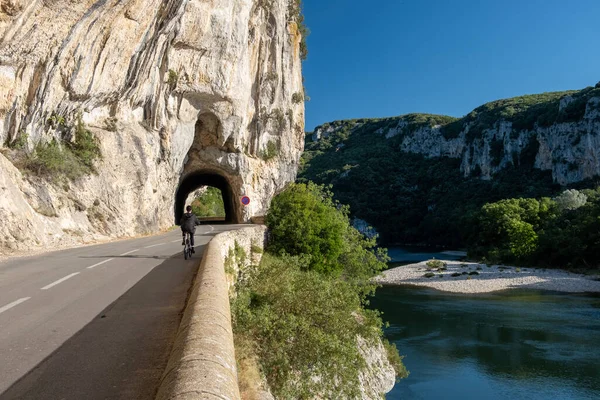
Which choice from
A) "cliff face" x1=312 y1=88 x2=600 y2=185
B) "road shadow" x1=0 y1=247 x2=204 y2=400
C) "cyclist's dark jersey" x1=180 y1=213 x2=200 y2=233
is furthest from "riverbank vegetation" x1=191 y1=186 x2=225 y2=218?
"cliff face" x1=312 y1=88 x2=600 y2=185

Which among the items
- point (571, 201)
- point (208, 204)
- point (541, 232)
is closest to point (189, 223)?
point (541, 232)

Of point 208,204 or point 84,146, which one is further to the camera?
point 208,204

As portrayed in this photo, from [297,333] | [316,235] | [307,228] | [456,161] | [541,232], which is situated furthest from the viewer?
[456,161]

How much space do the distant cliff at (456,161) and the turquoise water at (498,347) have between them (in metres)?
53.6

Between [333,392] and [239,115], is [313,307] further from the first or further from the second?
[239,115]

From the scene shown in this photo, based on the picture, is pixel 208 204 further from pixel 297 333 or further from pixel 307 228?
pixel 297 333

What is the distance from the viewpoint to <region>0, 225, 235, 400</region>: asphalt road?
4.09 metres

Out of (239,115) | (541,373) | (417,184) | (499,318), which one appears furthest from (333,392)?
(417,184)

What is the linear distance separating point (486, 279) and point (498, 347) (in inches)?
1000

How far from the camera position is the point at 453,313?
104 feet

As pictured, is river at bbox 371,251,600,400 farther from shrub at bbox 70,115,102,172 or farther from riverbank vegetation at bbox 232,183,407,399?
shrub at bbox 70,115,102,172

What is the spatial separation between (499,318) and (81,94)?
27.8 metres

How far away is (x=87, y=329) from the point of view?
229 inches

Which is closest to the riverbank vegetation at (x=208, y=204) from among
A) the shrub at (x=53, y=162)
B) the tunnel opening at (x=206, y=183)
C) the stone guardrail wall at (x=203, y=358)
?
the tunnel opening at (x=206, y=183)
